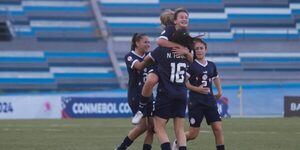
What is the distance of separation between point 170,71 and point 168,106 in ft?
1.53

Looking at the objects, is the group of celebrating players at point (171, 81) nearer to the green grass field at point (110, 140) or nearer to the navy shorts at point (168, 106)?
the navy shorts at point (168, 106)

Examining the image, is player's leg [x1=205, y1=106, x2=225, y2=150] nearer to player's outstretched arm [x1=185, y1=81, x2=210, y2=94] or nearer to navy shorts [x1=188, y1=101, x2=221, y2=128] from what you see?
navy shorts [x1=188, y1=101, x2=221, y2=128]

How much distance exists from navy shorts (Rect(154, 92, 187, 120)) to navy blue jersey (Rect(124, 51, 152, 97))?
1362 millimetres

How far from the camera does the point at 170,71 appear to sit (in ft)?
35.9

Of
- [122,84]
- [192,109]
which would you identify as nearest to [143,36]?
[192,109]

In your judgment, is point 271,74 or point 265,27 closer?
point 271,74

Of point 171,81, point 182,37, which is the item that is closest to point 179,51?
point 182,37

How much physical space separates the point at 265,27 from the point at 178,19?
37.9 metres

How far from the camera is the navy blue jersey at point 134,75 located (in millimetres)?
12445

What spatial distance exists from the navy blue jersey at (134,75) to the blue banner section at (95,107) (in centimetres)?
2078

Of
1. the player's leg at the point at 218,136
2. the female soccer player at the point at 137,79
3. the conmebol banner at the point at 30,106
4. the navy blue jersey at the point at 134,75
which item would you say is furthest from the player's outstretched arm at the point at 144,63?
the conmebol banner at the point at 30,106

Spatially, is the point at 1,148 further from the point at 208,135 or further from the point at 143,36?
the point at 208,135

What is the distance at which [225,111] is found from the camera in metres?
33.7

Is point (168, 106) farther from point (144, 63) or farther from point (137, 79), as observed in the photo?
point (137, 79)
